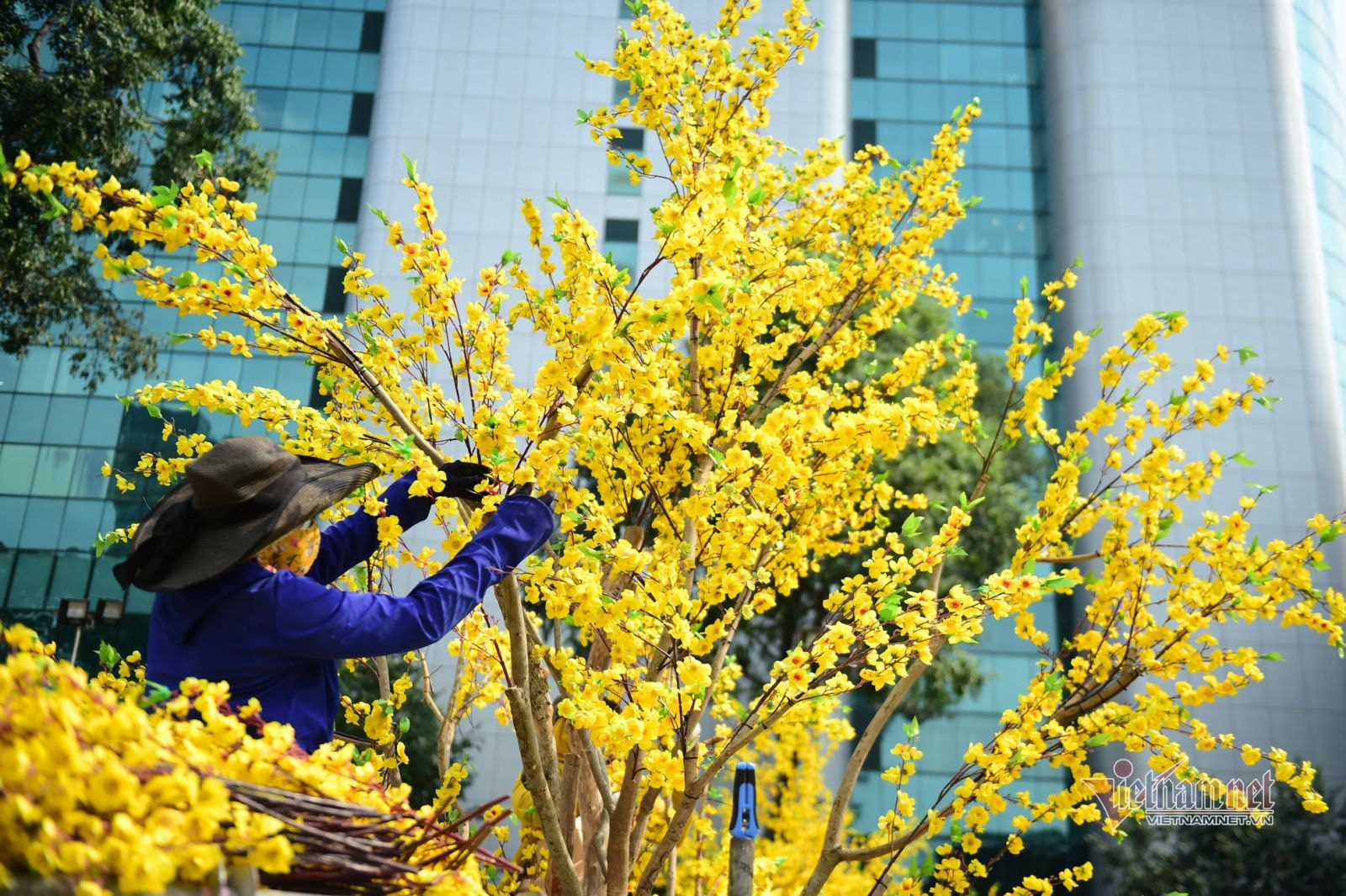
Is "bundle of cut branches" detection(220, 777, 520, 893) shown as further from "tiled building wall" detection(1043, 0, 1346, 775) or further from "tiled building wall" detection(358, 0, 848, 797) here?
"tiled building wall" detection(1043, 0, 1346, 775)

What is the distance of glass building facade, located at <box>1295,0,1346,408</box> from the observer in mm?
18750

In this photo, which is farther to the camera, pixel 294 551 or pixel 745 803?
pixel 745 803

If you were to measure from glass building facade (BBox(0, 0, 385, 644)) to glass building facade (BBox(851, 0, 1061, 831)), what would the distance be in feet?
31.5

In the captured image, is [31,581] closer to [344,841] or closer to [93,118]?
[93,118]

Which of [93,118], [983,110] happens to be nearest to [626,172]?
[983,110]

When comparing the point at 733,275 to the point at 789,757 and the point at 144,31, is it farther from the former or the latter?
the point at 144,31

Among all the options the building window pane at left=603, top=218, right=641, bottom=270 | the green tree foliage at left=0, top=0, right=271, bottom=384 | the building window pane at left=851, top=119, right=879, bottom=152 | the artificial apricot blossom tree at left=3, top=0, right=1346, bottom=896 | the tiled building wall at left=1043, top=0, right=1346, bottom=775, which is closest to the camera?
the artificial apricot blossom tree at left=3, top=0, right=1346, bottom=896

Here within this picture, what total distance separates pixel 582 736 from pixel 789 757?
297 inches

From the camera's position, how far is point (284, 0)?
770 inches

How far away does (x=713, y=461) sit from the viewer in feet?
12.9

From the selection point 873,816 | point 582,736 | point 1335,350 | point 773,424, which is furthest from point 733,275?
point 1335,350

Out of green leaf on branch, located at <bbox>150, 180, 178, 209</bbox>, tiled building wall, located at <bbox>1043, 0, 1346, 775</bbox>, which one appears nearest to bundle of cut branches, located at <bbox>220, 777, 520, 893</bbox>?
green leaf on branch, located at <bbox>150, 180, 178, 209</bbox>

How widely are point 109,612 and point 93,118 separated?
5650mm

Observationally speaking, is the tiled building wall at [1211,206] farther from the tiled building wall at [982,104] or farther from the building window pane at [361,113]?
the building window pane at [361,113]
